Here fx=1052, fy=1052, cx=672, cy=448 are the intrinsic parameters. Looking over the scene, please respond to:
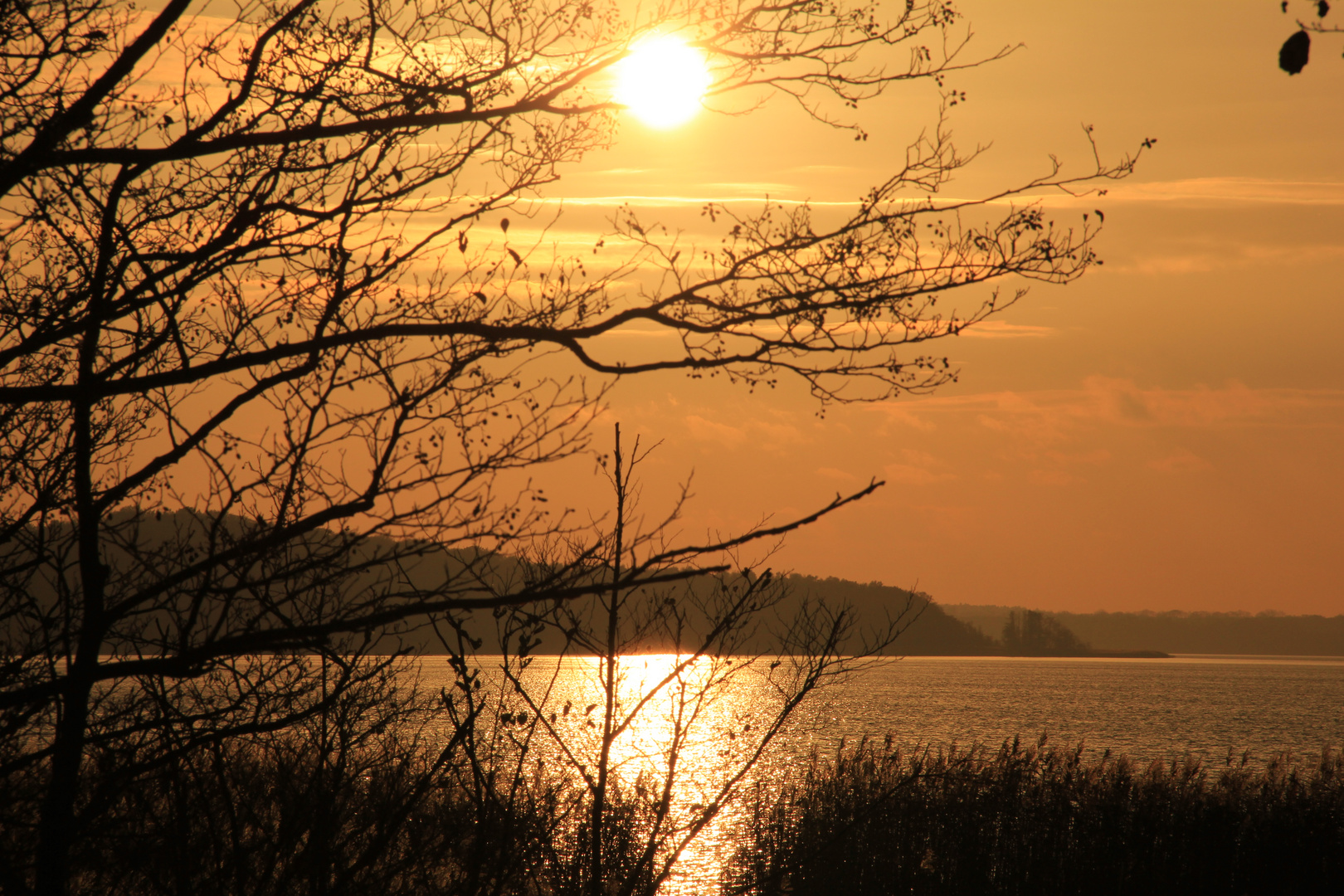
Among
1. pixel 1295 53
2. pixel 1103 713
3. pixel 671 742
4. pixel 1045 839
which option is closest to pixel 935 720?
pixel 1103 713

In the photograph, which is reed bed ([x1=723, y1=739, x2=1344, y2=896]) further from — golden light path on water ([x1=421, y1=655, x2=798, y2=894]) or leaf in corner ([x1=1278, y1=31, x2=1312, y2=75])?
leaf in corner ([x1=1278, y1=31, x2=1312, y2=75])

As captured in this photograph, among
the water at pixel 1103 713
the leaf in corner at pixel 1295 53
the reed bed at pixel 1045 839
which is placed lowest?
the water at pixel 1103 713

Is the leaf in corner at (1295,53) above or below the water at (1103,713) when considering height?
above

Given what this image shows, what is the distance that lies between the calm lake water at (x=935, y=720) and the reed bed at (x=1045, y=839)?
1.95 metres

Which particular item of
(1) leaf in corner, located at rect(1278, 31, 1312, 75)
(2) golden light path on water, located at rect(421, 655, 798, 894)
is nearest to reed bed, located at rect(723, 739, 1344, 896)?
(2) golden light path on water, located at rect(421, 655, 798, 894)

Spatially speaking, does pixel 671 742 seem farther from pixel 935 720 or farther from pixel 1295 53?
pixel 935 720

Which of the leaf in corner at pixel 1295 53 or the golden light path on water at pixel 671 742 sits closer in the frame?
the leaf in corner at pixel 1295 53

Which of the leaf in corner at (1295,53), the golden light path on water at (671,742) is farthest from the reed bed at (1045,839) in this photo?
the leaf in corner at (1295,53)

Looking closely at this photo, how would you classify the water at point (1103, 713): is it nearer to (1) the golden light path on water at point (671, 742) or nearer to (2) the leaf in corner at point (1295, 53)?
(1) the golden light path on water at point (671, 742)

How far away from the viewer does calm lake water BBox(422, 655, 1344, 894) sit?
19281 millimetres

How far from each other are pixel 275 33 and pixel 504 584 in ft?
12.2

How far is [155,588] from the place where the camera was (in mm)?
4012

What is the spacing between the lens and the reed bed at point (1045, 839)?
18109mm

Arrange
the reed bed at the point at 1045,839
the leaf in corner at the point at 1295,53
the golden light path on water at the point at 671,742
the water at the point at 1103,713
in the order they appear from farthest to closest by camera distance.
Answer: the water at the point at 1103,713 < the reed bed at the point at 1045,839 < the golden light path on water at the point at 671,742 < the leaf in corner at the point at 1295,53
